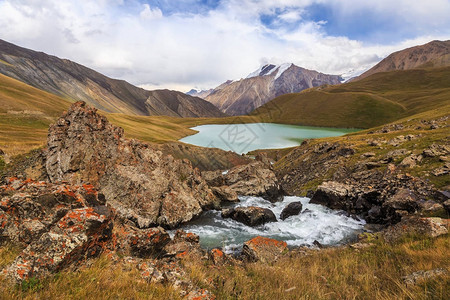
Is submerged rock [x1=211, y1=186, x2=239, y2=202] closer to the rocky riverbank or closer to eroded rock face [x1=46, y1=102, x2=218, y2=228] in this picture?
the rocky riverbank

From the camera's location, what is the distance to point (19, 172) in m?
21.3

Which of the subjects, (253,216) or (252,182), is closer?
(253,216)

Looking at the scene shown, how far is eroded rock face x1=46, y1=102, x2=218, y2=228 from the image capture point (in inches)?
870

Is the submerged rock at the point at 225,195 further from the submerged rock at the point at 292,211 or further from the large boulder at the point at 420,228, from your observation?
the large boulder at the point at 420,228

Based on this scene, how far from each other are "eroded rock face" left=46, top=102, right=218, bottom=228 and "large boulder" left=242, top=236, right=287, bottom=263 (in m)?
12.0

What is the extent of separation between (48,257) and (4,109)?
101m

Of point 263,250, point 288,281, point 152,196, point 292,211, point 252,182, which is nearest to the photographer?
point 288,281

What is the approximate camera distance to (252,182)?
123 ft

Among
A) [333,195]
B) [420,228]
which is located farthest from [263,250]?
[333,195]

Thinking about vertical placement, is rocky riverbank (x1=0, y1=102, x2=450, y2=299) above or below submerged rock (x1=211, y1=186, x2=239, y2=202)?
above

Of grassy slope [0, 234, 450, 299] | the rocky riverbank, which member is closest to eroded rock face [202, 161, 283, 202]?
the rocky riverbank

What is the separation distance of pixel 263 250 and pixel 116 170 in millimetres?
18018

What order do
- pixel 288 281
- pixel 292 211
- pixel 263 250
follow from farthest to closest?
pixel 292 211 → pixel 263 250 → pixel 288 281

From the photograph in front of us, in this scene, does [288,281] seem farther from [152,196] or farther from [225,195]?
[225,195]
